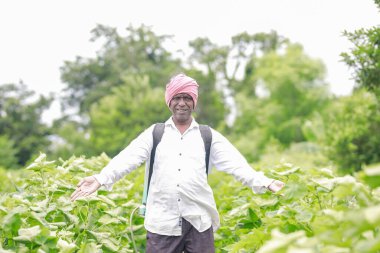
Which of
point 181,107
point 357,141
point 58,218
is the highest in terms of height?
point 181,107

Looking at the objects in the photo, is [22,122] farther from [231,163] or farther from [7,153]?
[231,163]

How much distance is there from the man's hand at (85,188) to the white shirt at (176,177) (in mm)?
51

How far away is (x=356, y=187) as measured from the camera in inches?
97.4

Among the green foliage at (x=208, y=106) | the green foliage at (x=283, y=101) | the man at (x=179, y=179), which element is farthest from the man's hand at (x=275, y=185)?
the green foliage at (x=208, y=106)

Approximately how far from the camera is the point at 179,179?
4.13 m

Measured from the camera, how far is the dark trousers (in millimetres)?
4176

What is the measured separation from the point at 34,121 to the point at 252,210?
134 feet

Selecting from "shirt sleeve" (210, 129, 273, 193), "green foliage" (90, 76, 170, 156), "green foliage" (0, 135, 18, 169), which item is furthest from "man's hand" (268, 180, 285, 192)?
"green foliage" (90, 76, 170, 156)

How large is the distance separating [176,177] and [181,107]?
51cm

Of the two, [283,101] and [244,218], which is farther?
[283,101]

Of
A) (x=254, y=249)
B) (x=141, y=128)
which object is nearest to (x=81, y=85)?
(x=141, y=128)

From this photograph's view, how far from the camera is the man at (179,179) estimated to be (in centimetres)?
414

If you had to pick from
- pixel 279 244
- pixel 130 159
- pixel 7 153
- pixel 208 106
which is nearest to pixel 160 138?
pixel 130 159

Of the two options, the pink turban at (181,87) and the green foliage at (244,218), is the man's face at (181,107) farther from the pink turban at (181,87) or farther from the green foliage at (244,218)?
the green foliage at (244,218)
